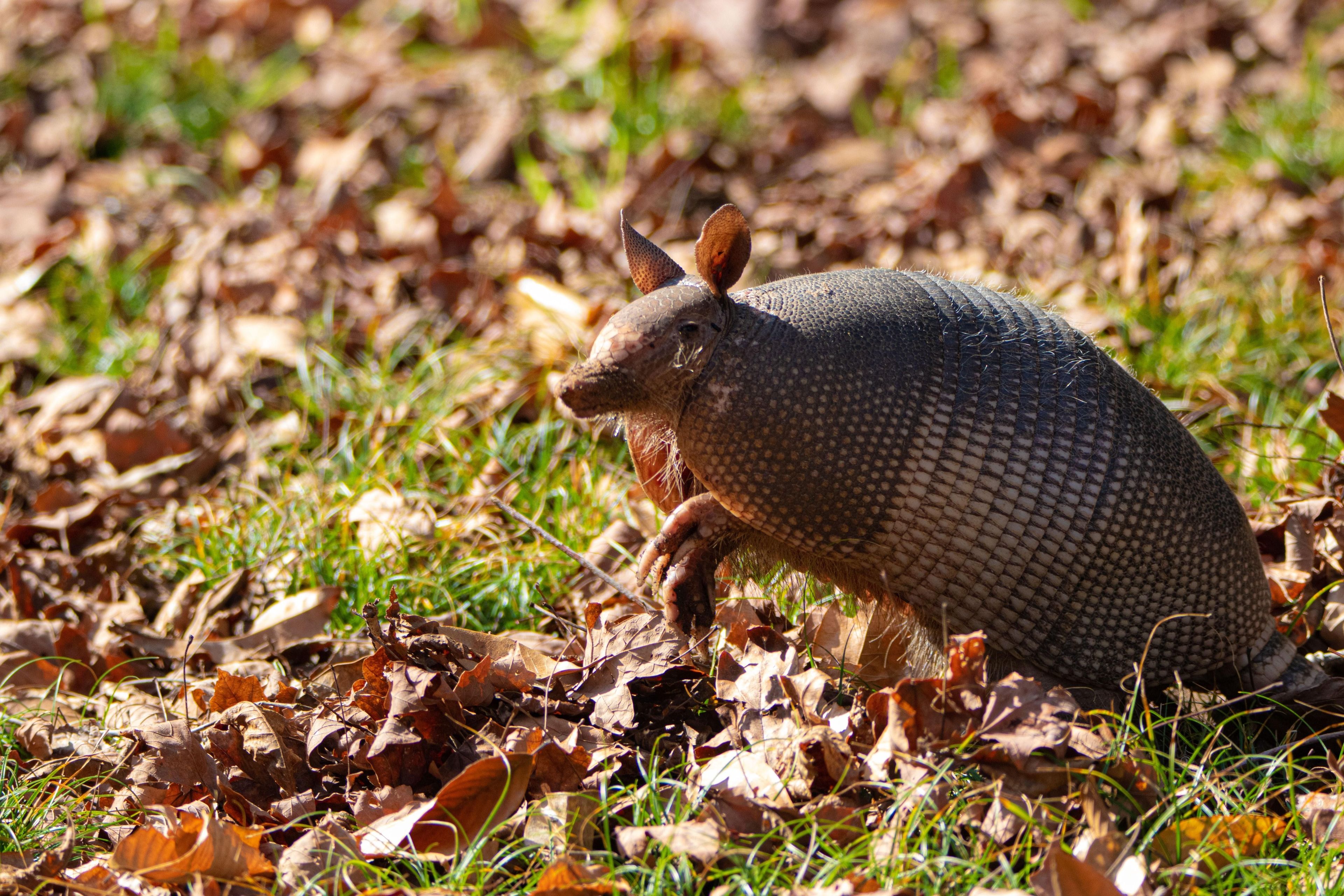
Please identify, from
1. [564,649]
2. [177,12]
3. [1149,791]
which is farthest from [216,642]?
[177,12]

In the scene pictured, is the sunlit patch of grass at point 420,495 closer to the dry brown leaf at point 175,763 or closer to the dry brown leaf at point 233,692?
the dry brown leaf at point 233,692

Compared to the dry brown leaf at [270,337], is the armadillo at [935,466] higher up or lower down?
higher up

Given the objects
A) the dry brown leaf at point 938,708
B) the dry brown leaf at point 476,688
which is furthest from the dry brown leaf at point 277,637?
the dry brown leaf at point 938,708

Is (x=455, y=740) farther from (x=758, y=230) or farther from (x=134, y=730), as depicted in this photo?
(x=758, y=230)

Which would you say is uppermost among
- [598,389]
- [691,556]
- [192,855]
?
[598,389]

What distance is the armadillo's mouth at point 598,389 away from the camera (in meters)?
3.13

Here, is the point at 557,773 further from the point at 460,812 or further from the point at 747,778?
the point at 747,778

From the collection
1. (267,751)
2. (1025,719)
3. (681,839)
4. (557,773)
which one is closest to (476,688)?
(557,773)

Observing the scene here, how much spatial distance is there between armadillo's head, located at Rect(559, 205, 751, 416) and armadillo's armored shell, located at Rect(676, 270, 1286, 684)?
0.06m

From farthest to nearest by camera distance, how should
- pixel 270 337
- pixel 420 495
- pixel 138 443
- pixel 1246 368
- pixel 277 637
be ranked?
1. pixel 270 337
2. pixel 138 443
3. pixel 1246 368
4. pixel 420 495
5. pixel 277 637

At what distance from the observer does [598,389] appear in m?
3.14

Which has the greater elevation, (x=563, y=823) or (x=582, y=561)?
(x=582, y=561)

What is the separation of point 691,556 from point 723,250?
92cm

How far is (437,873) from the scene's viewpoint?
9.67ft
